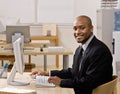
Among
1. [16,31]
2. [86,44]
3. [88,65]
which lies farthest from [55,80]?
[16,31]

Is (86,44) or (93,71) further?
(86,44)

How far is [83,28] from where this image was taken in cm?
268

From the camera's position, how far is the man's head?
266 centimetres

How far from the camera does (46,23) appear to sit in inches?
336

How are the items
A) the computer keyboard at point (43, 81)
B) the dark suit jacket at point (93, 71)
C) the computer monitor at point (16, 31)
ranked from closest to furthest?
the dark suit jacket at point (93, 71) → the computer keyboard at point (43, 81) → the computer monitor at point (16, 31)

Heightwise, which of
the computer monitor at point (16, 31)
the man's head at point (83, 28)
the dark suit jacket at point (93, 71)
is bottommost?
the dark suit jacket at point (93, 71)

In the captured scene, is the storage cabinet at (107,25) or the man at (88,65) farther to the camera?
the storage cabinet at (107,25)

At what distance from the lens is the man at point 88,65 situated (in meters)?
2.47

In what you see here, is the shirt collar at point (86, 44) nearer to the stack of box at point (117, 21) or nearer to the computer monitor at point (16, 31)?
the computer monitor at point (16, 31)

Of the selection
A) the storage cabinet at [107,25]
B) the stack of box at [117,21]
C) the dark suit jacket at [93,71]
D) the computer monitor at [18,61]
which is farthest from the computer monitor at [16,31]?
the dark suit jacket at [93,71]

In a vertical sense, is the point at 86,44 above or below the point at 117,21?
below

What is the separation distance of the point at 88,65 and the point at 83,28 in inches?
13.2

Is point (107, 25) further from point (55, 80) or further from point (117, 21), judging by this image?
point (55, 80)

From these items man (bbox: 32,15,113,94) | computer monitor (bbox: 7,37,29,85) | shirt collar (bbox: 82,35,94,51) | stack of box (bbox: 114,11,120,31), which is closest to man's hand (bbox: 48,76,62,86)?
man (bbox: 32,15,113,94)
